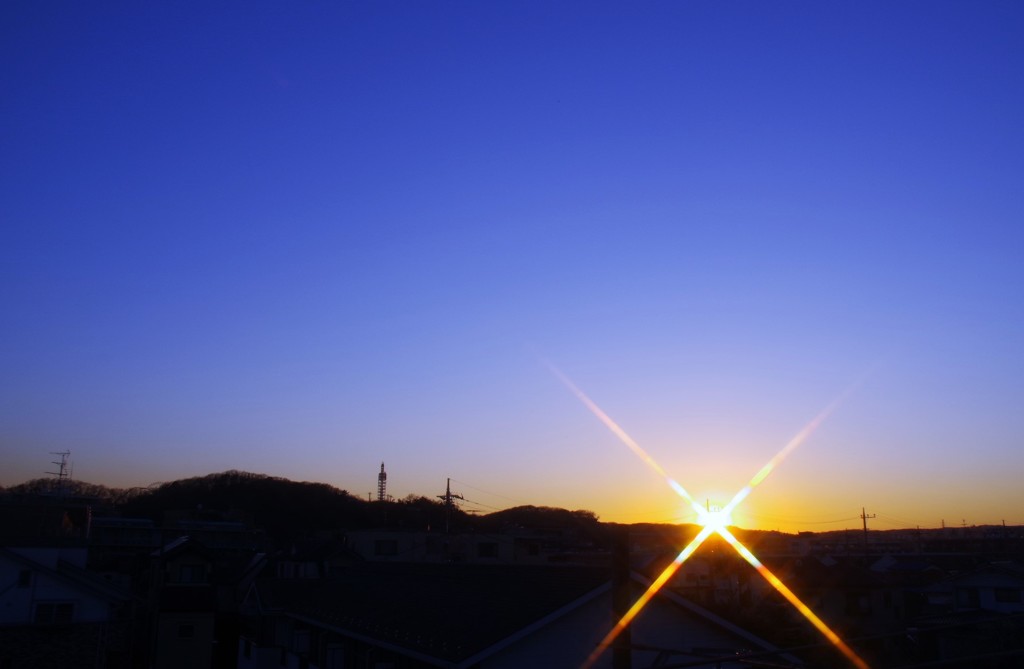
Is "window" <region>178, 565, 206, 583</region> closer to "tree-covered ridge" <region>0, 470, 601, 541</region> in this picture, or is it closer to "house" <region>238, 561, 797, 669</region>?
"house" <region>238, 561, 797, 669</region>

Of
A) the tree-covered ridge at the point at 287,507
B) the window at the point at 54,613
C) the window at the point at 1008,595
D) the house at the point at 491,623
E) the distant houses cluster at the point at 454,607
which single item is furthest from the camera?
the tree-covered ridge at the point at 287,507

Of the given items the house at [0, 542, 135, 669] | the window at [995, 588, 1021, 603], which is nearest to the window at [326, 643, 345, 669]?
the house at [0, 542, 135, 669]

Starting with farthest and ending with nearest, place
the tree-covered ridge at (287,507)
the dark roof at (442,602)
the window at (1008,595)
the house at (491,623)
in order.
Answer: the tree-covered ridge at (287,507), the window at (1008,595), the dark roof at (442,602), the house at (491,623)

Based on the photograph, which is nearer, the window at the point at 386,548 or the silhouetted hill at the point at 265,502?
the window at the point at 386,548

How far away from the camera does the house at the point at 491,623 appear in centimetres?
1452

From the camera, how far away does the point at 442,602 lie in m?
18.2

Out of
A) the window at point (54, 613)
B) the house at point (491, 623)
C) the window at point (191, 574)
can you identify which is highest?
the house at point (491, 623)

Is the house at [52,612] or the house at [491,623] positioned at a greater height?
the house at [491,623]

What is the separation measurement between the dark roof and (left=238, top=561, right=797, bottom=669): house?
40 mm

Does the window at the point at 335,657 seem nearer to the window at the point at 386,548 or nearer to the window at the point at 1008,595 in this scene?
the window at the point at 1008,595

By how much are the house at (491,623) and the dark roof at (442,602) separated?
1.6 inches

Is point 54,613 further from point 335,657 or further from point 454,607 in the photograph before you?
point 454,607

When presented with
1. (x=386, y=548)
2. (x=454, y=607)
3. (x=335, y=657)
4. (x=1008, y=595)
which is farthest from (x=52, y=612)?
(x=1008, y=595)

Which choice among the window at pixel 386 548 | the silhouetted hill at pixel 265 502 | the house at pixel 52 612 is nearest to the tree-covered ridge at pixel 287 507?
the silhouetted hill at pixel 265 502
